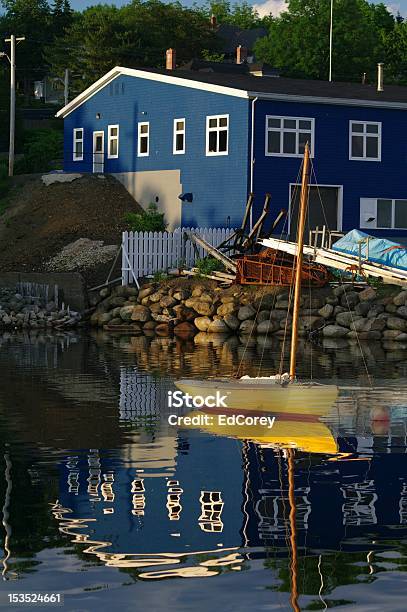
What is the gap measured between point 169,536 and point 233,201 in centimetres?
3915

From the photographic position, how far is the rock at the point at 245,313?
45.2m

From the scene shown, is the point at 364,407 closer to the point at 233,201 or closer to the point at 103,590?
the point at 103,590

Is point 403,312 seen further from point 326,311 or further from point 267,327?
point 267,327

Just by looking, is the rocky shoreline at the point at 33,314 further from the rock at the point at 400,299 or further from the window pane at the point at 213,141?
the rock at the point at 400,299

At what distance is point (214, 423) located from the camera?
23594mm

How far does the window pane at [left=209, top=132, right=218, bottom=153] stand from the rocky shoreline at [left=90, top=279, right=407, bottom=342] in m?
8.26

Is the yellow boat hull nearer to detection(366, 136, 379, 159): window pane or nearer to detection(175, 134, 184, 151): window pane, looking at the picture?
detection(366, 136, 379, 159): window pane

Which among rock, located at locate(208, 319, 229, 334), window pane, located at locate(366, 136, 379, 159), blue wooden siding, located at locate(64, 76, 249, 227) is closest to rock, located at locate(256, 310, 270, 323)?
rock, located at locate(208, 319, 229, 334)

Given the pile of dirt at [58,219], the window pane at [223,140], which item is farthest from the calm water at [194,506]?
the pile of dirt at [58,219]

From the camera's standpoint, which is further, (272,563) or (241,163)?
(241,163)

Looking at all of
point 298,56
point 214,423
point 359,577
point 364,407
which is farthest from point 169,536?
point 298,56

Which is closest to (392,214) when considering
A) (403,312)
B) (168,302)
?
(403,312)

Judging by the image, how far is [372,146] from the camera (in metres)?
55.4

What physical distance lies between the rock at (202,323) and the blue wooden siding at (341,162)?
785 centimetres
